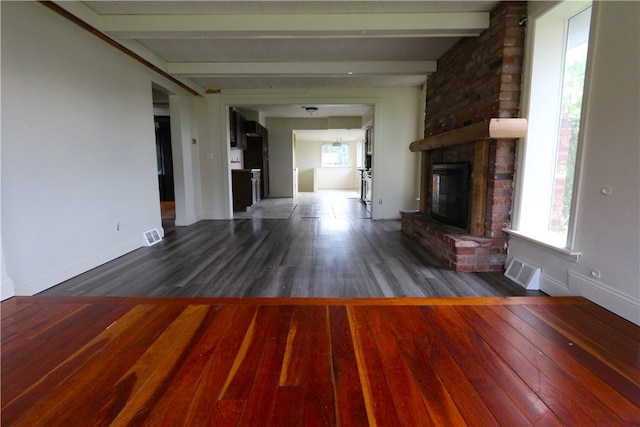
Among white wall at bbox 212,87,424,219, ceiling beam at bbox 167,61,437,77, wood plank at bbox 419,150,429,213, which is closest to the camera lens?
ceiling beam at bbox 167,61,437,77

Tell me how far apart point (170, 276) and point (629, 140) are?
3.55m

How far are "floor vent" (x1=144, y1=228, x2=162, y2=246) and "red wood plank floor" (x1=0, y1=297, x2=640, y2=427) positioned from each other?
2.09 metres

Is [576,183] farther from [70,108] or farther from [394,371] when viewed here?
[70,108]

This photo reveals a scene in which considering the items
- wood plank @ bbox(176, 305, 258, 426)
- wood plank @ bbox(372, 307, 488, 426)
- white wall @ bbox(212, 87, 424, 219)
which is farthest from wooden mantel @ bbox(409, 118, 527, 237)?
wood plank @ bbox(176, 305, 258, 426)

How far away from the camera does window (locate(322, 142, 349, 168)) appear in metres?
14.1

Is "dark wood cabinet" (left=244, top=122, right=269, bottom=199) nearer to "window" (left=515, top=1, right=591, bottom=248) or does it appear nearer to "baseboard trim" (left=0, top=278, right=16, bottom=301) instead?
"baseboard trim" (left=0, top=278, right=16, bottom=301)

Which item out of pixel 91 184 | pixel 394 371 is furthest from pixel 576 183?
pixel 91 184

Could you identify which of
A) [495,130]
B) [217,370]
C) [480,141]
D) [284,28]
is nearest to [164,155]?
[284,28]

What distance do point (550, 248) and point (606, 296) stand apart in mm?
528

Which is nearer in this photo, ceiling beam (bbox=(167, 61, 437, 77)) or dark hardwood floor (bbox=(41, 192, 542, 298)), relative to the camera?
dark hardwood floor (bbox=(41, 192, 542, 298))

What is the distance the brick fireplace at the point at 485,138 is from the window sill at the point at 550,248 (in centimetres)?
16

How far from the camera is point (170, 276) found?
9.66ft

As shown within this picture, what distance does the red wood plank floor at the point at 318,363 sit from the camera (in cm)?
114

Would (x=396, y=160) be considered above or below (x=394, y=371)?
above
